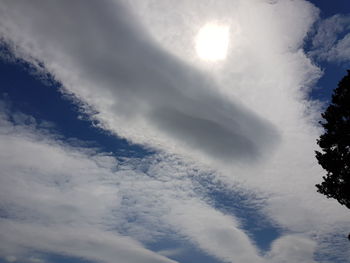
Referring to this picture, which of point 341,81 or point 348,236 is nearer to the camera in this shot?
point 348,236

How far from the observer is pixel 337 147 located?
17.3 metres

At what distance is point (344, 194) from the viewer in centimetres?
1627

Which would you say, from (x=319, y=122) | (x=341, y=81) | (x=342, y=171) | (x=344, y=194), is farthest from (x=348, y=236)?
(x=341, y=81)

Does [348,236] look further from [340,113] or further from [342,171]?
[340,113]

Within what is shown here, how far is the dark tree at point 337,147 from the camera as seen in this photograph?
16.5 meters

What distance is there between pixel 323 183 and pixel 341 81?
7.49 meters

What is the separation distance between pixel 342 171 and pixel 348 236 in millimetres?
4159

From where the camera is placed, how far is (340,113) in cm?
1748

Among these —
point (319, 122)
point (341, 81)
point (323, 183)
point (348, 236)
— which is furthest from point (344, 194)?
point (341, 81)

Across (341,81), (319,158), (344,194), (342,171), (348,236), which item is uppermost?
(341,81)

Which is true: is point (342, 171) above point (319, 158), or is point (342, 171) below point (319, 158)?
below

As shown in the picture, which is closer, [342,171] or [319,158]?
[342,171]

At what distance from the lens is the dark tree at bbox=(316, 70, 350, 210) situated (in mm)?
16539

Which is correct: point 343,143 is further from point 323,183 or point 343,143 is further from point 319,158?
point 323,183
